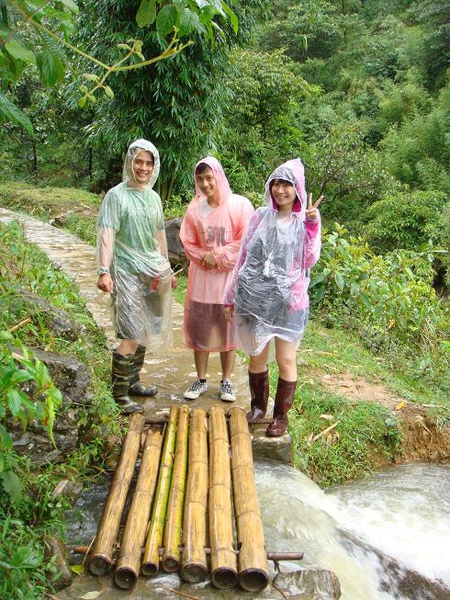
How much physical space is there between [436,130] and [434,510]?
14496 millimetres

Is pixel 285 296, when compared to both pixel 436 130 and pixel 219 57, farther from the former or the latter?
pixel 436 130

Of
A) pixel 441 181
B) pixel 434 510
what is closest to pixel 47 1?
pixel 434 510

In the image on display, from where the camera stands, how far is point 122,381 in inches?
149

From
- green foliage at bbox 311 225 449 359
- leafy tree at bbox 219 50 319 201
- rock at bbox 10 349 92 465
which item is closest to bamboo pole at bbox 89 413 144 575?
rock at bbox 10 349 92 465

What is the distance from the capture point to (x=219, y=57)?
28.2 feet

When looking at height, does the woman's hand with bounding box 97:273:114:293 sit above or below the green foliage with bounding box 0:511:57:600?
above

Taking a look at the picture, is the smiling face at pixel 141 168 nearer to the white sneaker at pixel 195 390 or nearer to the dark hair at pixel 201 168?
the dark hair at pixel 201 168

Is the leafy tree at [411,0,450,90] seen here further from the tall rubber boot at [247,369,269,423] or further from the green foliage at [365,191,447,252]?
the tall rubber boot at [247,369,269,423]

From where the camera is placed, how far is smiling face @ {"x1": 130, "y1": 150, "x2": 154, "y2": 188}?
3.60 meters

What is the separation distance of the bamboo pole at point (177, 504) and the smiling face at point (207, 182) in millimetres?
1404

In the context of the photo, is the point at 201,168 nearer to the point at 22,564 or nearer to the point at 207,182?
the point at 207,182

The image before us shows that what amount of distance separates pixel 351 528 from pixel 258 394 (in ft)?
3.30

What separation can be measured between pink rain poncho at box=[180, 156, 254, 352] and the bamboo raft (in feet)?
2.13

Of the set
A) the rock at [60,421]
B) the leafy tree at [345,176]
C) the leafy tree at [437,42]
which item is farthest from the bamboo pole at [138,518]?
the leafy tree at [437,42]
